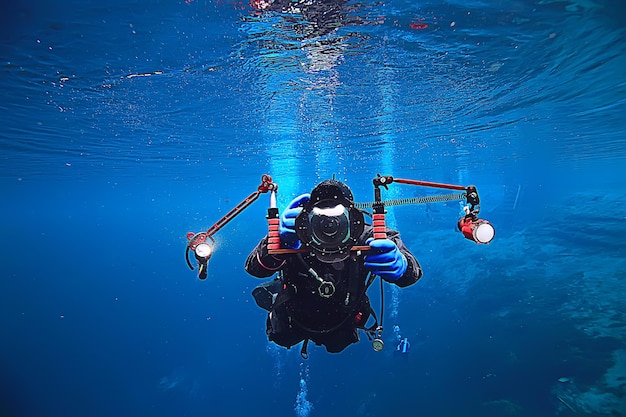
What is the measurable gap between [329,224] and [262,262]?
988 millimetres

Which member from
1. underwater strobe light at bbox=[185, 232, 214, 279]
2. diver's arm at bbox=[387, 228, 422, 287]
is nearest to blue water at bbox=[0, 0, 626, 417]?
underwater strobe light at bbox=[185, 232, 214, 279]

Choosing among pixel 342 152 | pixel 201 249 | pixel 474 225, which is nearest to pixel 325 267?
pixel 201 249

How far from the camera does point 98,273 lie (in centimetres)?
7069

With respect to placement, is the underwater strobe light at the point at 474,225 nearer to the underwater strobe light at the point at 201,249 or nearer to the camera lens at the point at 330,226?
the camera lens at the point at 330,226

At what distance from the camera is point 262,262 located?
312 centimetres

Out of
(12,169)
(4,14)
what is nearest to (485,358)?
(4,14)

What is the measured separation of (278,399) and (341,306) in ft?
57.6

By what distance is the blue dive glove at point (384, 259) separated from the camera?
8.95 ft

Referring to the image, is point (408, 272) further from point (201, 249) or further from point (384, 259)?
point (201, 249)

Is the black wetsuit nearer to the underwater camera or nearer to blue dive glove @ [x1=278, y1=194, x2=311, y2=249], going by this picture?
blue dive glove @ [x1=278, y1=194, x2=311, y2=249]

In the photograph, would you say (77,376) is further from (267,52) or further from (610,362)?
(610,362)

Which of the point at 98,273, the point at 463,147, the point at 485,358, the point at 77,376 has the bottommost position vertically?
the point at 98,273

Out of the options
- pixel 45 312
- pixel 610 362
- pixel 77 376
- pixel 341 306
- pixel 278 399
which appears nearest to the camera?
pixel 341 306

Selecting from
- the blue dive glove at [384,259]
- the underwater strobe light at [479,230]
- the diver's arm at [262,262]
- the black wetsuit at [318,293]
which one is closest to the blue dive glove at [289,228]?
the black wetsuit at [318,293]
